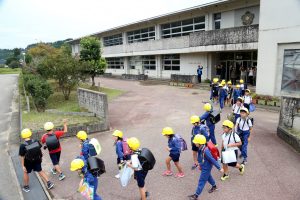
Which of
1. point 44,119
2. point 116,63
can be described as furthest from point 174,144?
point 116,63

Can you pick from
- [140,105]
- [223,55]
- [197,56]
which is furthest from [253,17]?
[140,105]

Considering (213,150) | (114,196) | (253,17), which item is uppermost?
(253,17)

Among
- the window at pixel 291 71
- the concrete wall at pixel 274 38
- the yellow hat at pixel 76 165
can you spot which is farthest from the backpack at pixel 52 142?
the window at pixel 291 71

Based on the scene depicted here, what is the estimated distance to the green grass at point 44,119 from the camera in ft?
34.7

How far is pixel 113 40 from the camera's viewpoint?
3922cm

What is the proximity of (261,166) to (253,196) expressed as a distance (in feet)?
5.51

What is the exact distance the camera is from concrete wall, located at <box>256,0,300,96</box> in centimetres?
1371

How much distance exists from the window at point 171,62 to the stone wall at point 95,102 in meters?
14.8

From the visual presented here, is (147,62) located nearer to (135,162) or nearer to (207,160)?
(207,160)

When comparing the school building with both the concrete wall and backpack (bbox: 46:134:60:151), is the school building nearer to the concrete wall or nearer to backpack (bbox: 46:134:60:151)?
the concrete wall

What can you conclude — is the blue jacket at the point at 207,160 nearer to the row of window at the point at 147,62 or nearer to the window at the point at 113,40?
the row of window at the point at 147,62

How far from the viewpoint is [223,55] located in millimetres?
22609

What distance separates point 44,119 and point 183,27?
18.3 metres

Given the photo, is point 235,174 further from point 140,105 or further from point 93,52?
point 93,52
